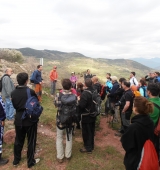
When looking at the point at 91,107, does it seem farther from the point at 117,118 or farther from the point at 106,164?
the point at 117,118

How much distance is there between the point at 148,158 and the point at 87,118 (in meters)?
2.55

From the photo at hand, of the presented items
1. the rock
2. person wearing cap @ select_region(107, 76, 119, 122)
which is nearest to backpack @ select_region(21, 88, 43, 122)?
the rock

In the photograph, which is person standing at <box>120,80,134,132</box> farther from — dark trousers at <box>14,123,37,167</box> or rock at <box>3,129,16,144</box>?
rock at <box>3,129,16,144</box>

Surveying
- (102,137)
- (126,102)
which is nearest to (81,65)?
(102,137)

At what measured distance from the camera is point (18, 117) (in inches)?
160

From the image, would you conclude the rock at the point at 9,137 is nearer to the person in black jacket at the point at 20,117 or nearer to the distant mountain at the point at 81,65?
the person in black jacket at the point at 20,117

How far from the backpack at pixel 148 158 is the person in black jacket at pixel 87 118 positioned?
7.73ft

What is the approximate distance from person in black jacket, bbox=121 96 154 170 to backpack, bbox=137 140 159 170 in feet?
0.19

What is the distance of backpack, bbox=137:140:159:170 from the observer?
2.64 m

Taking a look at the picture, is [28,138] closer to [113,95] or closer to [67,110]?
[67,110]

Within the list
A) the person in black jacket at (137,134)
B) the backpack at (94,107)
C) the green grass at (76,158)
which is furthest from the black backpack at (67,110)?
the person in black jacket at (137,134)

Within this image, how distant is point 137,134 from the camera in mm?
2680

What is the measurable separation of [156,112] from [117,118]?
473cm

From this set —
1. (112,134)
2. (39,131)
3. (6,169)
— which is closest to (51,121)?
(39,131)
